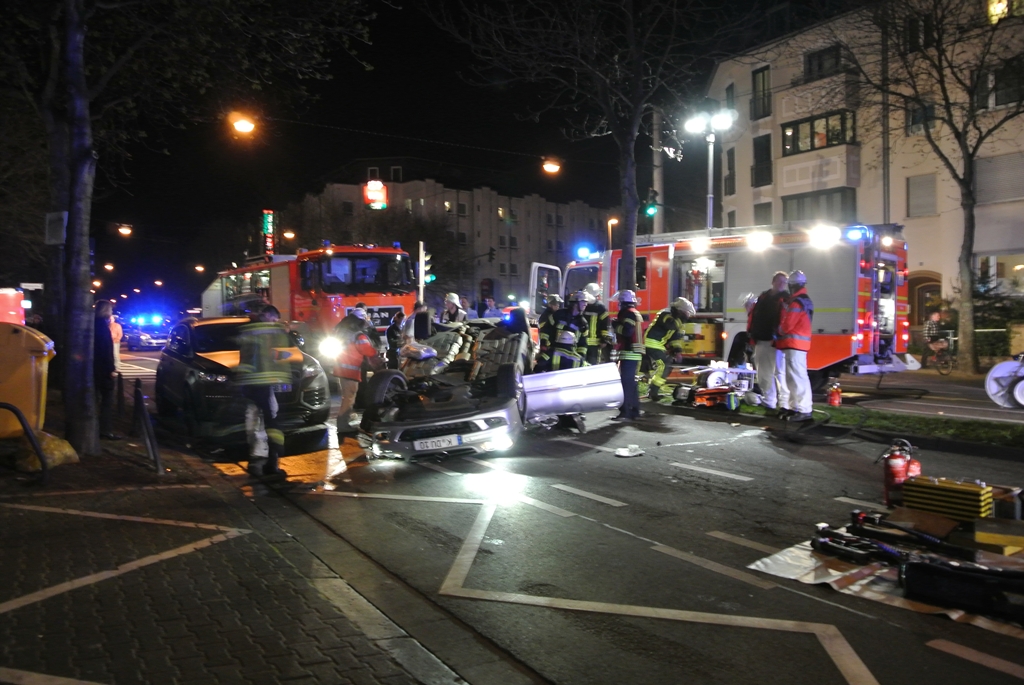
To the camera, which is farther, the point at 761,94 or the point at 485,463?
the point at 761,94

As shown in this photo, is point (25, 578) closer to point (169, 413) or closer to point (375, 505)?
point (375, 505)

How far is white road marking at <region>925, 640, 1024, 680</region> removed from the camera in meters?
3.68

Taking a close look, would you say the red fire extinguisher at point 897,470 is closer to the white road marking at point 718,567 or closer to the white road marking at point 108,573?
the white road marking at point 718,567

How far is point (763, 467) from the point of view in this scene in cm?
835

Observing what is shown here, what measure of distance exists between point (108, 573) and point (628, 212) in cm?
1373

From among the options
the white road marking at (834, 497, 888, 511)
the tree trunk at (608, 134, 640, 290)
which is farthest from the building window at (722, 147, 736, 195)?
the white road marking at (834, 497, 888, 511)

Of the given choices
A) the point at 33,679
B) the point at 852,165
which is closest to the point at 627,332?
the point at 33,679

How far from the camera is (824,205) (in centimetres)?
A: 3269

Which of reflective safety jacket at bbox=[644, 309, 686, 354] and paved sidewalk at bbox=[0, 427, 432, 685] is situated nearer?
paved sidewalk at bbox=[0, 427, 432, 685]

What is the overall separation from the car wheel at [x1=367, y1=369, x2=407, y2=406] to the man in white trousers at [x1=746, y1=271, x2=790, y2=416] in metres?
5.08

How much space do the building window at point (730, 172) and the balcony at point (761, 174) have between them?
1.85 metres

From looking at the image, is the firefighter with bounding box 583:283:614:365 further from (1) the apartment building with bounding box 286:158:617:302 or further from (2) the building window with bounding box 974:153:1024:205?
(1) the apartment building with bounding box 286:158:617:302

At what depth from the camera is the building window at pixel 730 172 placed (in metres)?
37.9

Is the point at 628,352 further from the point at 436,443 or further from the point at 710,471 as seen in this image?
the point at 436,443
